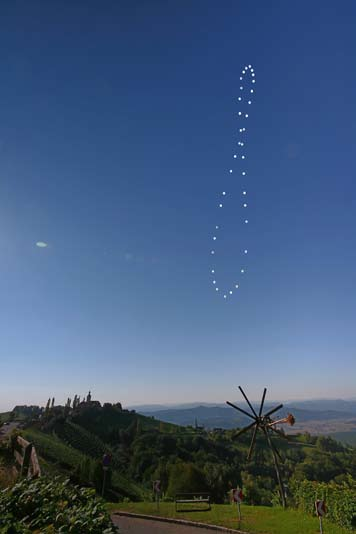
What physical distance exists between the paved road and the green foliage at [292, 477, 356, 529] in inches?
244

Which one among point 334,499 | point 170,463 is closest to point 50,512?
point 334,499

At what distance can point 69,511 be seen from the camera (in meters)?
7.63

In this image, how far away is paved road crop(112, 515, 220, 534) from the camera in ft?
47.1

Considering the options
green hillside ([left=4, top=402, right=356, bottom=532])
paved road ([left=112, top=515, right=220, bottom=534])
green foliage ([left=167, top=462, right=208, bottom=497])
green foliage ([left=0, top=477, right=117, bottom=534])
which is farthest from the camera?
green foliage ([left=167, top=462, right=208, bottom=497])

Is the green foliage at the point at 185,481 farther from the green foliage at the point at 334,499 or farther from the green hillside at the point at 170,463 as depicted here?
the green foliage at the point at 334,499

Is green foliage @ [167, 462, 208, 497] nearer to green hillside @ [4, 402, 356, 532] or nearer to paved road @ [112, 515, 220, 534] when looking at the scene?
green hillside @ [4, 402, 356, 532]

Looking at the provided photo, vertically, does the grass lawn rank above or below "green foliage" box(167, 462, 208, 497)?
above

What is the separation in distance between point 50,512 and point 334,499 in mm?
14621

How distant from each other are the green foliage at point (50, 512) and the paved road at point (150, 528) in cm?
642

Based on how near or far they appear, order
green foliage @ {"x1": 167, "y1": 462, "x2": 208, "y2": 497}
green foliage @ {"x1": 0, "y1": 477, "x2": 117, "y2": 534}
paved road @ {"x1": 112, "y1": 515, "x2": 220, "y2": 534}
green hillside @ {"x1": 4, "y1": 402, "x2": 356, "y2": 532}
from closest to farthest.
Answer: green foliage @ {"x1": 0, "y1": 477, "x2": 117, "y2": 534}, paved road @ {"x1": 112, "y1": 515, "x2": 220, "y2": 534}, green hillside @ {"x1": 4, "y1": 402, "x2": 356, "y2": 532}, green foliage @ {"x1": 167, "y1": 462, "x2": 208, "y2": 497}

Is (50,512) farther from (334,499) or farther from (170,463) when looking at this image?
(170,463)

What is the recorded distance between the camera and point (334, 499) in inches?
629

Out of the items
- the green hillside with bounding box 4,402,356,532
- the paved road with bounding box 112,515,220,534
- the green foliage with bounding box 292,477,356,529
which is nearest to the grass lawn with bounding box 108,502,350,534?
the green foliage with bounding box 292,477,356,529

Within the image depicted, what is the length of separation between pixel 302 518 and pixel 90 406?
13173 centimetres
